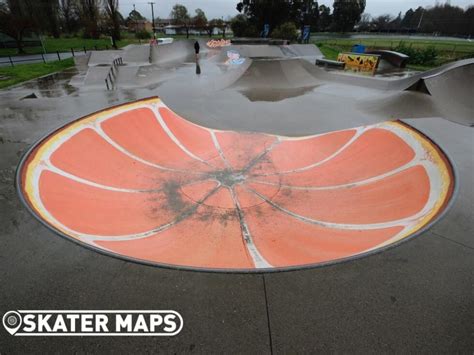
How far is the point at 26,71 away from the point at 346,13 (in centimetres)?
9232

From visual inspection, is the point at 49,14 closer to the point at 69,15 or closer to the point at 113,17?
the point at 69,15

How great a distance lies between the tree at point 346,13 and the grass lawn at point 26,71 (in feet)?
286

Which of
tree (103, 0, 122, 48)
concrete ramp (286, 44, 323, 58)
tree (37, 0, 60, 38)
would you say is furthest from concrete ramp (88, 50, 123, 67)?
tree (37, 0, 60, 38)

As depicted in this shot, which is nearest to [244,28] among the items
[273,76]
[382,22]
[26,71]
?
[273,76]

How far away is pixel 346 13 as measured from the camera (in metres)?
82.9

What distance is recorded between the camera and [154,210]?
606 cm

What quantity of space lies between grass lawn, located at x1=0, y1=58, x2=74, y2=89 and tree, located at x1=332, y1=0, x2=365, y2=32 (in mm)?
87135

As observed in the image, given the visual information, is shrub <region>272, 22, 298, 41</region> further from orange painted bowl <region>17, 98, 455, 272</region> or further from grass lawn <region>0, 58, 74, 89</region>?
orange painted bowl <region>17, 98, 455, 272</region>

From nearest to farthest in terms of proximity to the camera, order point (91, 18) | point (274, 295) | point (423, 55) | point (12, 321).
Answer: point (12, 321) < point (274, 295) < point (423, 55) < point (91, 18)

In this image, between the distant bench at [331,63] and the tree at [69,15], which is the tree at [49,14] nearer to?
the tree at [69,15]

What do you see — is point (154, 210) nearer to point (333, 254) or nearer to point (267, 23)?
point (333, 254)

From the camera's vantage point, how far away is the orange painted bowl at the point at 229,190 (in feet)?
14.6

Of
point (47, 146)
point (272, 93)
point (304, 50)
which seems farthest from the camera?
point (304, 50)

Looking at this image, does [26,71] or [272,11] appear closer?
[26,71]
